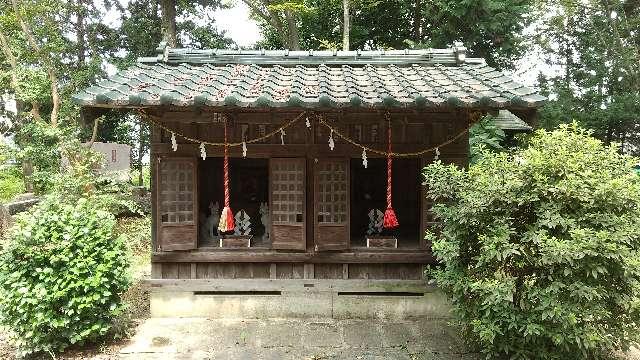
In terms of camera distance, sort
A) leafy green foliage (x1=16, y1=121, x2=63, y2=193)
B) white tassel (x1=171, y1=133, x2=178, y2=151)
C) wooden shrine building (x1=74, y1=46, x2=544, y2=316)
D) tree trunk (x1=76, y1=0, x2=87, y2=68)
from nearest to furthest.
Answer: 1. white tassel (x1=171, y1=133, x2=178, y2=151)
2. wooden shrine building (x1=74, y1=46, x2=544, y2=316)
3. leafy green foliage (x1=16, y1=121, x2=63, y2=193)
4. tree trunk (x1=76, y1=0, x2=87, y2=68)

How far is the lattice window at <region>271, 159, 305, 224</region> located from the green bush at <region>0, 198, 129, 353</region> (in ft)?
8.87

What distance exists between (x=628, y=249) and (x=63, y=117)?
59.1 ft

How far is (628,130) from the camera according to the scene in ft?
67.5

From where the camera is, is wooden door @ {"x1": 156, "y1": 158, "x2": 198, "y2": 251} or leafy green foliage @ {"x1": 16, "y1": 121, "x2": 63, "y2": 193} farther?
leafy green foliage @ {"x1": 16, "y1": 121, "x2": 63, "y2": 193}

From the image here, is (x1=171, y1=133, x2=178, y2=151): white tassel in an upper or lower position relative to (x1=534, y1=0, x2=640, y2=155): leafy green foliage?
lower

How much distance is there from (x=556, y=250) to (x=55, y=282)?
6.58m

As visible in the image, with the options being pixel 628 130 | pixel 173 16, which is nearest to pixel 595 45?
pixel 628 130

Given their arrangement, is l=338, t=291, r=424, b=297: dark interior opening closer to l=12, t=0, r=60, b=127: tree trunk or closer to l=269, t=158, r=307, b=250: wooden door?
l=269, t=158, r=307, b=250: wooden door

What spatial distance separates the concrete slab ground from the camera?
21.4ft

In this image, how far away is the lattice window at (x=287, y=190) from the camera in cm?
783

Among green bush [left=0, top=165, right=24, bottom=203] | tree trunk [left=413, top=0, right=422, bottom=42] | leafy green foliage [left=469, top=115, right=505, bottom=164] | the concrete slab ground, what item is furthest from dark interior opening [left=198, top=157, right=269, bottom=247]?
tree trunk [left=413, top=0, right=422, bottom=42]

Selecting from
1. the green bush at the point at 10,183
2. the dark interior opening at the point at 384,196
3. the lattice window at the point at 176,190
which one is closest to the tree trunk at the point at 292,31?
the dark interior opening at the point at 384,196

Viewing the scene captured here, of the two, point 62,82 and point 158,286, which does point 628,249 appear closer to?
point 158,286

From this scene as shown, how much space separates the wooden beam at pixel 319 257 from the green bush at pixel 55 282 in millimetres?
1460
